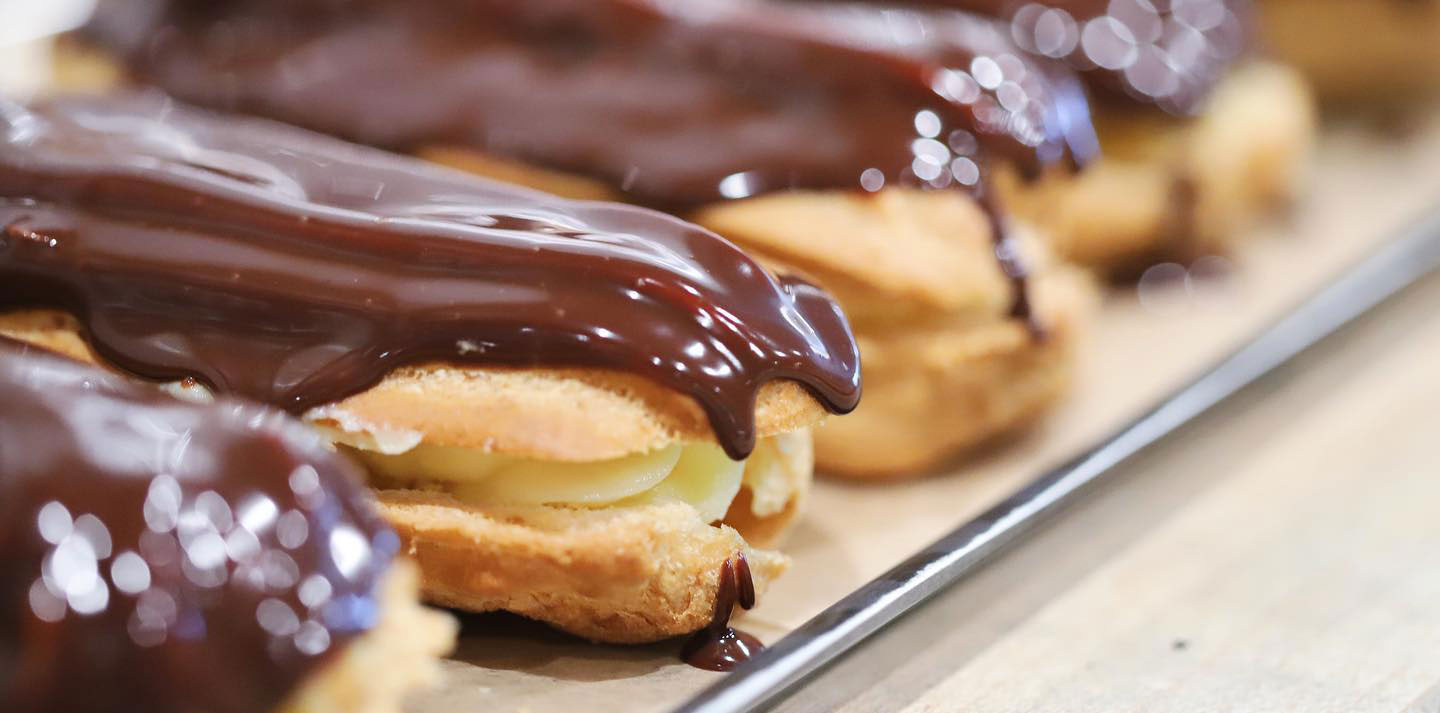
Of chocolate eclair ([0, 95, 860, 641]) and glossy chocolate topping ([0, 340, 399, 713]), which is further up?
chocolate eclair ([0, 95, 860, 641])

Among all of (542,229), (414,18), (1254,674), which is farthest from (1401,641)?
(414,18)

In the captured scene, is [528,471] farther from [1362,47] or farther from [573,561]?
[1362,47]

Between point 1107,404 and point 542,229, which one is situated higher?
point 1107,404

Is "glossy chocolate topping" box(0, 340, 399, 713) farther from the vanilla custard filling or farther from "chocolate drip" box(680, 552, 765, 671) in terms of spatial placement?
"chocolate drip" box(680, 552, 765, 671)

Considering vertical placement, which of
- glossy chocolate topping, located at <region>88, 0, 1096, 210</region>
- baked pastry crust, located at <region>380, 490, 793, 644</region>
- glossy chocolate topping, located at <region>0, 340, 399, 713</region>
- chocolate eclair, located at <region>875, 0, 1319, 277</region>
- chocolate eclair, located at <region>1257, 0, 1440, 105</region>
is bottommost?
glossy chocolate topping, located at <region>0, 340, 399, 713</region>

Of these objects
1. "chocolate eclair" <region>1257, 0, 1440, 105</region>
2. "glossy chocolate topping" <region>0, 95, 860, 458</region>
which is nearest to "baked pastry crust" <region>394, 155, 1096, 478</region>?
"glossy chocolate topping" <region>0, 95, 860, 458</region>

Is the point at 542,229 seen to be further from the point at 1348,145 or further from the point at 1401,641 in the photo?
the point at 1348,145

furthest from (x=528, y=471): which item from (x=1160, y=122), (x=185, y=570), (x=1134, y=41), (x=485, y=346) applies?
(x=1134, y=41)

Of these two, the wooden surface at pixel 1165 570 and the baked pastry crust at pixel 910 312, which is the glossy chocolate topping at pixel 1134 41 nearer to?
the wooden surface at pixel 1165 570
